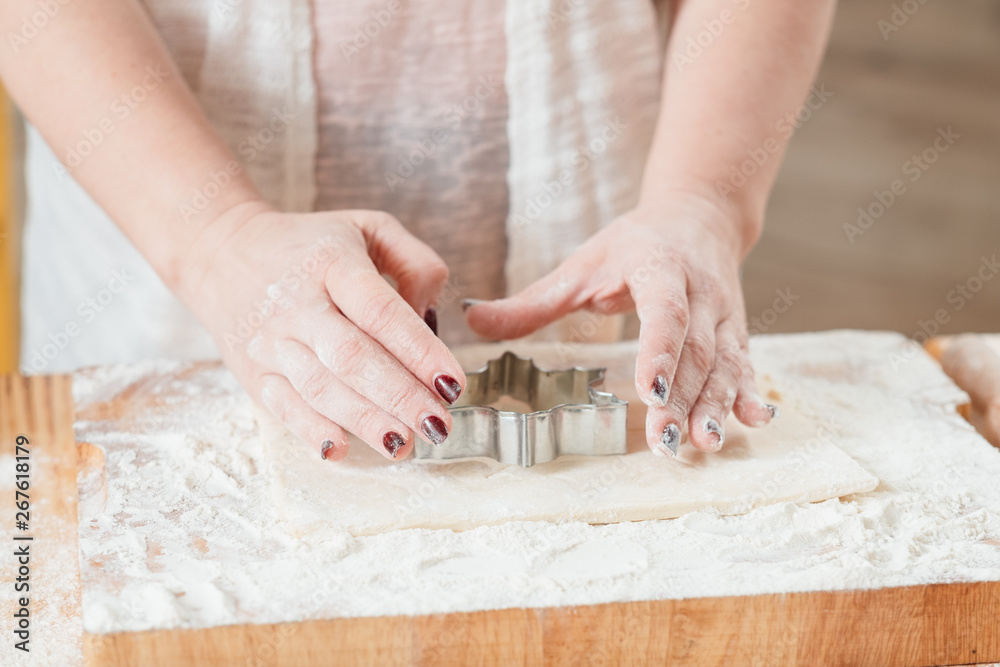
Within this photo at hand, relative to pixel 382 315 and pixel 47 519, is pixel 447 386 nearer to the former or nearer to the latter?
pixel 382 315

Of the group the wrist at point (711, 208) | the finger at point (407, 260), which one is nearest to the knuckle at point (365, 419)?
the finger at point (407, 260)

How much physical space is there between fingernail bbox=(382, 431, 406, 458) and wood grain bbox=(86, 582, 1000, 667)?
22cm

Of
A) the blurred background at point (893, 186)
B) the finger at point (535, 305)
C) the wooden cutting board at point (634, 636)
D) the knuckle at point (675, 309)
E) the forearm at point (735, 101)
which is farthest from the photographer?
the blurred background at point (893, 186)

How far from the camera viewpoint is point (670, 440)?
3.14 ft

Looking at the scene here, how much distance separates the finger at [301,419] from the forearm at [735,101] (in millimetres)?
530

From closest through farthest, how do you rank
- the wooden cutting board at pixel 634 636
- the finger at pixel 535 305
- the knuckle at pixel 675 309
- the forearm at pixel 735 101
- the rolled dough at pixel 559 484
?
the wooden cutting board at pixel 634 636 < the rolled dough at pixel 559 484 < the knuckle at pixel 675 309 < the finger at pixel 535 305 < the forearm at pixel 735 101

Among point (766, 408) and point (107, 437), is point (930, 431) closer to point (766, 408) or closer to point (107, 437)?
point (766, 408)

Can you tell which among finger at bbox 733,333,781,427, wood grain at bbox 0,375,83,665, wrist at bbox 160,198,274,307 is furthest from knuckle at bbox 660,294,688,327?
wood grain at bbox 0,375,83,665

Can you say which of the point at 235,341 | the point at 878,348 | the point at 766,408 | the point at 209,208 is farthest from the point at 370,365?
the point at 878,348

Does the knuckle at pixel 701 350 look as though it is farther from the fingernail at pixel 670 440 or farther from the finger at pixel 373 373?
the finger at pixel 373 373

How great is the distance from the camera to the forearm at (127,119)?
1.09 metres

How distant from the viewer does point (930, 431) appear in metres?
1.10

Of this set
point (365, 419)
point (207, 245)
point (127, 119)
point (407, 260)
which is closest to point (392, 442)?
point (365, 419)

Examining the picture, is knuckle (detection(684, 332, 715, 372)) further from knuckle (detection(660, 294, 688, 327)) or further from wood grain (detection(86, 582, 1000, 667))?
wood grain (detection(86, 582, 1000, 667))
